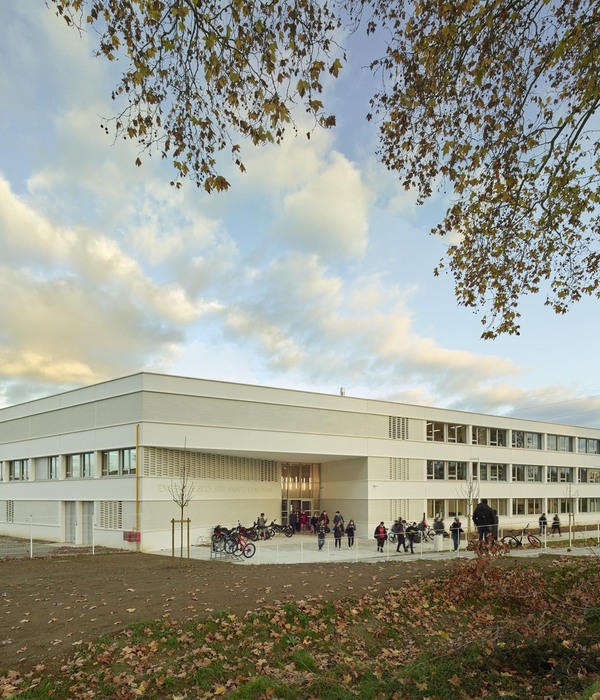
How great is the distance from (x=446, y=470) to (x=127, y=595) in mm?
37518

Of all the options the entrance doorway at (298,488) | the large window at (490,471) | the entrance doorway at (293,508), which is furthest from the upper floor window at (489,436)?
the entrance doorway at (293,508)

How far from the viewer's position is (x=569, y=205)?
421 inches

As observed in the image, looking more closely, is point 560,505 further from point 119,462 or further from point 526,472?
point 119,462

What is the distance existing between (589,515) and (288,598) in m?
58.9

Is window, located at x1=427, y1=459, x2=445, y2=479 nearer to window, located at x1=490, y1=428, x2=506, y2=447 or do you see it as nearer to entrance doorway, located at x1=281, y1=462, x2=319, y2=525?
window, located at x1=490, y1=428, x2=506, y2=447

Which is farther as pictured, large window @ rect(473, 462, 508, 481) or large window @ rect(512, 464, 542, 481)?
large window @ rect(512, 464, 542, 481)

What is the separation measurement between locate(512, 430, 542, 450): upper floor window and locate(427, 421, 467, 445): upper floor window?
7.94m

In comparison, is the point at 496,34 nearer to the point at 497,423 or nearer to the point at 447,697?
the point at 447,697

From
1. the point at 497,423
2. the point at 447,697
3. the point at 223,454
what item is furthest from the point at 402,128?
the point at 497,423

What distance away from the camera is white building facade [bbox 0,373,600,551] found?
32625 millimetres

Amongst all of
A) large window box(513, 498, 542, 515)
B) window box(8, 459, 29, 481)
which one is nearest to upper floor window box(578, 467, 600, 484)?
large window box(513, 498, 542, 515)

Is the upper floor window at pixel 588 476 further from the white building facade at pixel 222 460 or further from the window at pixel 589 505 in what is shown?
the white building facade at pixel 222 460

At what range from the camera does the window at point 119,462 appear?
107 feet

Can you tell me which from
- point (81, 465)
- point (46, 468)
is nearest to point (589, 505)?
point (81, 465)
